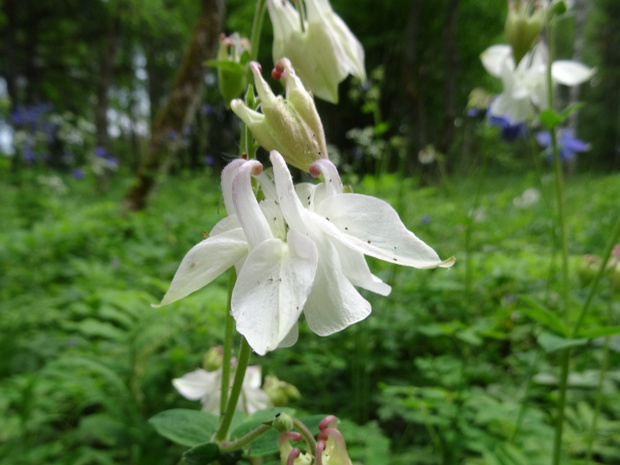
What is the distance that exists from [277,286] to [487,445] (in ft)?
2.86

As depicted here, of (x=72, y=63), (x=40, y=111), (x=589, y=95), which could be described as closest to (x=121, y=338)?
(x=40, y=111)

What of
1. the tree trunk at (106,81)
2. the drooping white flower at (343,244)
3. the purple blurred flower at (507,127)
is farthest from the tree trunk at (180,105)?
the drooping white flower at (343,244)

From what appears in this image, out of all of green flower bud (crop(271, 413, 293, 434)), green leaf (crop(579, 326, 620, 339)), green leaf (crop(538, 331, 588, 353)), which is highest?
green leaf (crop(579, 326, 620, 339))

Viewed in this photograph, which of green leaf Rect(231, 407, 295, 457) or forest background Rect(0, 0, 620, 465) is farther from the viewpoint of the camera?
forest background Rect(0, 0, 620, 465)

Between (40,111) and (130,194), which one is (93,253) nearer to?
(130,194)

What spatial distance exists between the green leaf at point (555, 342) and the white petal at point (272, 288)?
563 mm

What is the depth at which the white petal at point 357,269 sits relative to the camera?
1.27 ft

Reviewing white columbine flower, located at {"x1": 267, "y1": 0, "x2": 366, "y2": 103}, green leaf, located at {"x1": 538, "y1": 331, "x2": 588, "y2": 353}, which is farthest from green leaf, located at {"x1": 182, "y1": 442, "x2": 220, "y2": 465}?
green leaf, located at {"x1": 538, "y1": 331, "x2": 588, "y2": 353}

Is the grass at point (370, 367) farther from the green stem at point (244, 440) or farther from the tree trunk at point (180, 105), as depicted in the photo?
the tree trunk at point (180, 105)

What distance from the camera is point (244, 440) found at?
17.6 inches

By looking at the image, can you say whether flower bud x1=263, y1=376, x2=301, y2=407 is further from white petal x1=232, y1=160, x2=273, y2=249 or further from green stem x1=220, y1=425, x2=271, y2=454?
white petal x1=232, y1=160, x2=273, y2=249

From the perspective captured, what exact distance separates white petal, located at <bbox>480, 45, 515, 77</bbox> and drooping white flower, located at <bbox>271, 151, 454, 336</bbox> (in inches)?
32.7

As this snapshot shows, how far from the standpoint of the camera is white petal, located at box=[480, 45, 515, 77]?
102 cm

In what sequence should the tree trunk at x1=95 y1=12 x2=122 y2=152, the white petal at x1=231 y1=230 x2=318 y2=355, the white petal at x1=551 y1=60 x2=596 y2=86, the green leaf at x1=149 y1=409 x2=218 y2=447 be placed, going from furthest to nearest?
the tree trunk at x1=95 y1=12 x2=122 y2=152 → the white petal at x1=551 y1=60 x2=596 y2=86 → the green leaf at x1=149 y1=409 x2=218 y2=447 → the white petal at x1=231 y1=230 x2=318 y2=355
